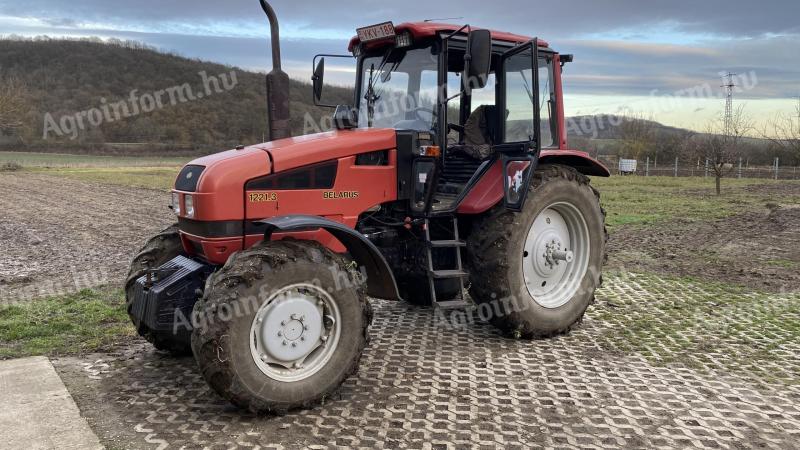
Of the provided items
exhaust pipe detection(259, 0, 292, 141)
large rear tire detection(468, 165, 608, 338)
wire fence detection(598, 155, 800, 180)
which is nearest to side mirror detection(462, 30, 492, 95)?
large rear tire detection(468, 165, 608, 338)

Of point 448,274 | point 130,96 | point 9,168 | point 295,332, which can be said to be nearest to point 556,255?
point 448,274

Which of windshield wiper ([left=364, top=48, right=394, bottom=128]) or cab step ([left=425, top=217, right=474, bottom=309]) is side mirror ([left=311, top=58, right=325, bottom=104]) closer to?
windshield wiper ([left=364, top=48, right=394, bottom=128])

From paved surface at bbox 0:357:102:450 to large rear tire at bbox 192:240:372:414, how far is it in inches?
32.4

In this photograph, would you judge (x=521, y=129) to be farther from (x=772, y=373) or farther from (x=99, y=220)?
(x=99, y=220)

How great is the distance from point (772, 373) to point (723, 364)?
331 mm

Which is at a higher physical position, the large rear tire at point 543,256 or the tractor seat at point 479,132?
the tractor seat at point 479,132

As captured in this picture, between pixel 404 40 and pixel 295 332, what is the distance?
260cm

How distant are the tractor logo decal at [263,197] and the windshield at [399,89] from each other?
56.7 inches

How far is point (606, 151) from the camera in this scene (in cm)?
4516

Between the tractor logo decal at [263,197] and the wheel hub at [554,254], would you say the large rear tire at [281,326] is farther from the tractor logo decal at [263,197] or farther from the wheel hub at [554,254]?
the wheel hub at [554,254]

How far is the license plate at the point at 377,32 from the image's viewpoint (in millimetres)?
5217

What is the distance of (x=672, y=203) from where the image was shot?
59.2ft

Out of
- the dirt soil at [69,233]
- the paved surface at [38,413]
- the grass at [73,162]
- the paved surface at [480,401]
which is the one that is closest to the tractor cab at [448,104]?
the paved surface at [480,401]

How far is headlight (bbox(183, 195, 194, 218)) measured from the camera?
14.2 feet
